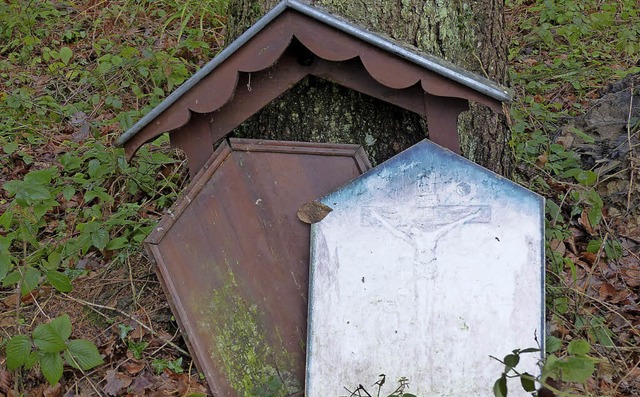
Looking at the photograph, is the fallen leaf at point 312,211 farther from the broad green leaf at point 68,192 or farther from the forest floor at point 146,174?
the broad green leaf at point 68,192

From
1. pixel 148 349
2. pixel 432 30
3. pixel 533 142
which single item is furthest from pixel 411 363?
pixel 533 142

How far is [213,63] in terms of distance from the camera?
7.83 ft

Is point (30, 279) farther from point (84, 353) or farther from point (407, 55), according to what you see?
point (407, 55)

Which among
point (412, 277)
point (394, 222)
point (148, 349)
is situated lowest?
point (148, 349)

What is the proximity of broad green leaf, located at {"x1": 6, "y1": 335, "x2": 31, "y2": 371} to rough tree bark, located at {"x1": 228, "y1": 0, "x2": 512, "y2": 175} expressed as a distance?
1.15m

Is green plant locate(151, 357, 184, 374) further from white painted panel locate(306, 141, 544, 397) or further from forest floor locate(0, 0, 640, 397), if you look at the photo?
white painted panel locate(306, 141, 544, 397)

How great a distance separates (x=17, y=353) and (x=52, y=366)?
12 centimetres

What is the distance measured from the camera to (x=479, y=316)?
230cm

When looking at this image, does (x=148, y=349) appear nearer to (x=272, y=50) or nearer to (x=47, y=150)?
(x=272, y=50)

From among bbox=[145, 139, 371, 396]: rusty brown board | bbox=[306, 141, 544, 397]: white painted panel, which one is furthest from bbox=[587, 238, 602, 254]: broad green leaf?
bbox=[145, 139, 371, 396]: rusty brown board

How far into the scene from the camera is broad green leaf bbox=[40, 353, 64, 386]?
2329 mm

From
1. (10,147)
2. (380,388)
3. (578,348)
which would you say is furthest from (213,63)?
(10,147)

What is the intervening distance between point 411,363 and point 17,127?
317 centimetres

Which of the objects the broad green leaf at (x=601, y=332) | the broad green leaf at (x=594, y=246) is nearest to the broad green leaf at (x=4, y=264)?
the broad green leaf at (x=601, y=332)
